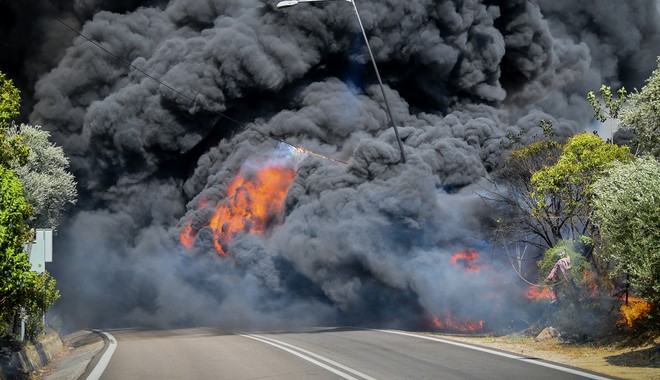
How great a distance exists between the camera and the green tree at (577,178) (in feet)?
55.1

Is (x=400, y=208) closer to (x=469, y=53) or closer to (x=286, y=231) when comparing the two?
(x=286, y=231)

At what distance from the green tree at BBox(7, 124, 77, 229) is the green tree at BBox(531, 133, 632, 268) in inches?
866

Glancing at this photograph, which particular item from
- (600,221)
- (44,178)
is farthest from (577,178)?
(44,178)

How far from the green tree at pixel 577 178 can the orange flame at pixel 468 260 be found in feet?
25.1

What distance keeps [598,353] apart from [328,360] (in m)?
5.57

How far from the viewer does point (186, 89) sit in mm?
38031

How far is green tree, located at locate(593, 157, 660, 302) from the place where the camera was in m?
11.7

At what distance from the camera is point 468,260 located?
85.0 ft

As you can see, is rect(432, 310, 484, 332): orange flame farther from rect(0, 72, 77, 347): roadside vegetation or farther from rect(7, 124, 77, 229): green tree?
rect(7, 124, 77, 229): green tree

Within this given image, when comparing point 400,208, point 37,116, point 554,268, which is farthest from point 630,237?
point 37,116

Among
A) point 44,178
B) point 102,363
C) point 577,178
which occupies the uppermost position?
point 44,178

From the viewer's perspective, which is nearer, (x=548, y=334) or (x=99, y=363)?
(x=99, y=363)

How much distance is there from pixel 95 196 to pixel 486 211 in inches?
1212

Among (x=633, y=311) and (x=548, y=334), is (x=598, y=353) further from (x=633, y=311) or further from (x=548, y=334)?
(x=548, y=334)
